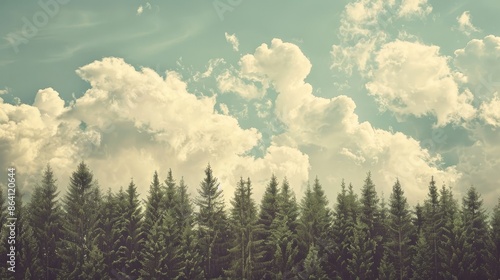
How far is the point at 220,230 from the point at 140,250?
946cm

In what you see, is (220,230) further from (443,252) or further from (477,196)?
(477,196)

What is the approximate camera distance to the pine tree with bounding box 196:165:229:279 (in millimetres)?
61531

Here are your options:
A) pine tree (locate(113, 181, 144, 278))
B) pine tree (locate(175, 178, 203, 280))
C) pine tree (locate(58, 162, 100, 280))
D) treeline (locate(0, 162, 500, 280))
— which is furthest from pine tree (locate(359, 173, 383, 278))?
pine tree (locate(58, 162, 100, 280))

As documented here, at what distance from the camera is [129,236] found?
60.9m

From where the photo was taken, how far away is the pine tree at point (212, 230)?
202 feet

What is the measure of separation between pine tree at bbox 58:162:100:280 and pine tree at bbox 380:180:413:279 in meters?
33.9

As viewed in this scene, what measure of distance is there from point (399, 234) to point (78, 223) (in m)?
37.3

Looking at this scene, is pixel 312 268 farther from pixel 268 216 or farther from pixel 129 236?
pixel 129 236

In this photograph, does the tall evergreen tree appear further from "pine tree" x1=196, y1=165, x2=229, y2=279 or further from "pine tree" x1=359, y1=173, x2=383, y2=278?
"pine tree" x1=196, y1=165, x2=229, y2=279

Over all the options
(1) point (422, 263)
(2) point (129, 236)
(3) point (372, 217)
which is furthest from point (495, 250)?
(2) point (129, 236)

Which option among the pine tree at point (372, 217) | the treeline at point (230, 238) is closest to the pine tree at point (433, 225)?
the treeline at point (230, 238)

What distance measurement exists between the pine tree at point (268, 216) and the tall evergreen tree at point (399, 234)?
13.8m

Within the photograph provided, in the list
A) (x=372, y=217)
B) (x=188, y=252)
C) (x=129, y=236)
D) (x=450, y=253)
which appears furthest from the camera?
(x=372, y=217)

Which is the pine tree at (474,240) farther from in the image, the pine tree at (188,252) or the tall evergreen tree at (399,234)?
the pine tree at (188,252)
